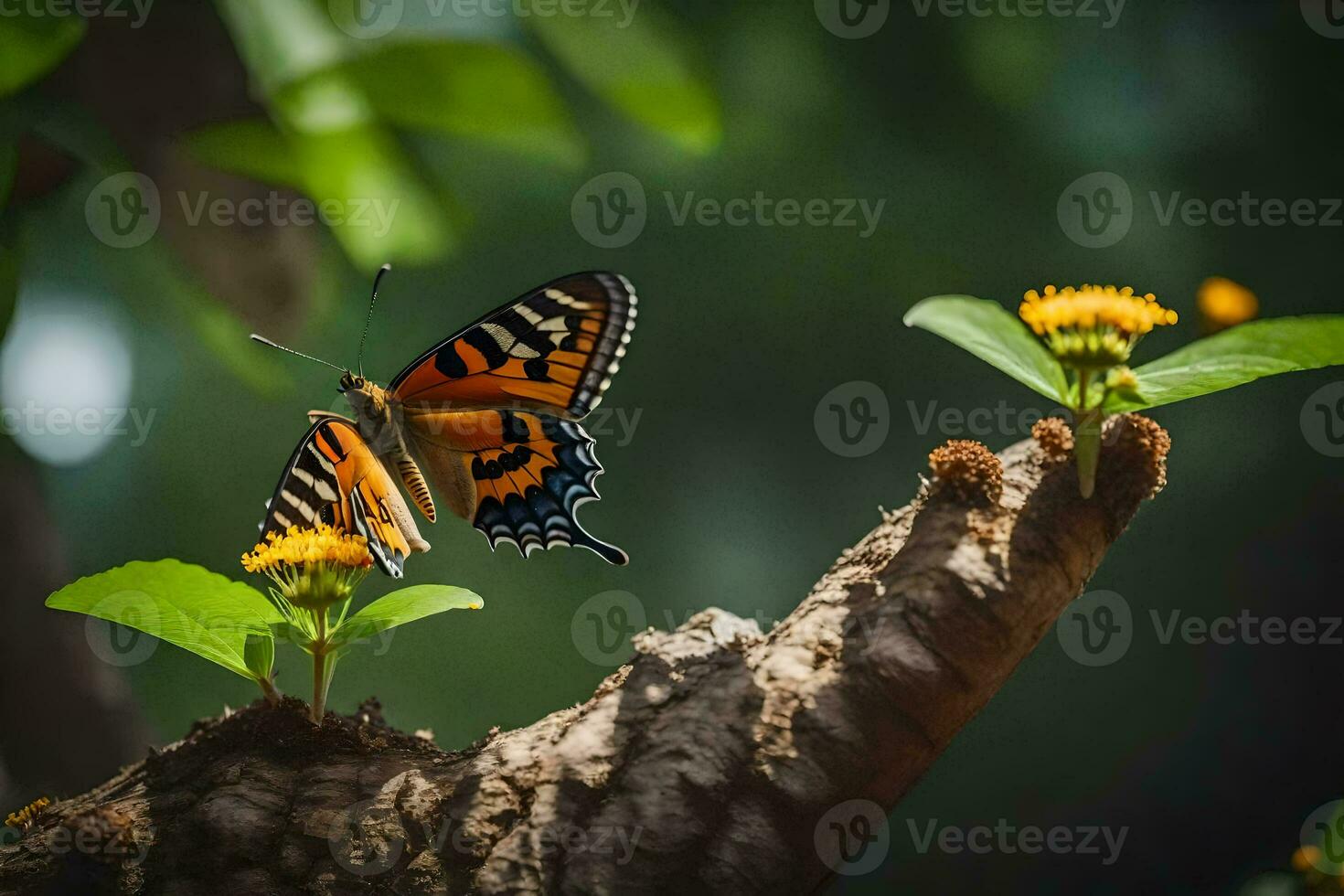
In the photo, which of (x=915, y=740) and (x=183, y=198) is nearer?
(x=915, y=740)

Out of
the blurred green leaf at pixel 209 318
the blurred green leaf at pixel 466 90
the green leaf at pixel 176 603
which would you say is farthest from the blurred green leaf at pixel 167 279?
the green leaf at pixel 176 603

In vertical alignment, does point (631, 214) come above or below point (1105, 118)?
below

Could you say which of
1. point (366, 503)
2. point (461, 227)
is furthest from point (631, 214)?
point (366, 503)

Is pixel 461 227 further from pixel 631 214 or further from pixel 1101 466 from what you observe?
pixel 1101 466

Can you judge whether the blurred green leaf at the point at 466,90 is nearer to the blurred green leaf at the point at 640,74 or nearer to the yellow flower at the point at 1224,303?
the blurred green leaf at the point at 640,74

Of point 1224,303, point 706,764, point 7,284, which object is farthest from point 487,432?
point 1224,303
